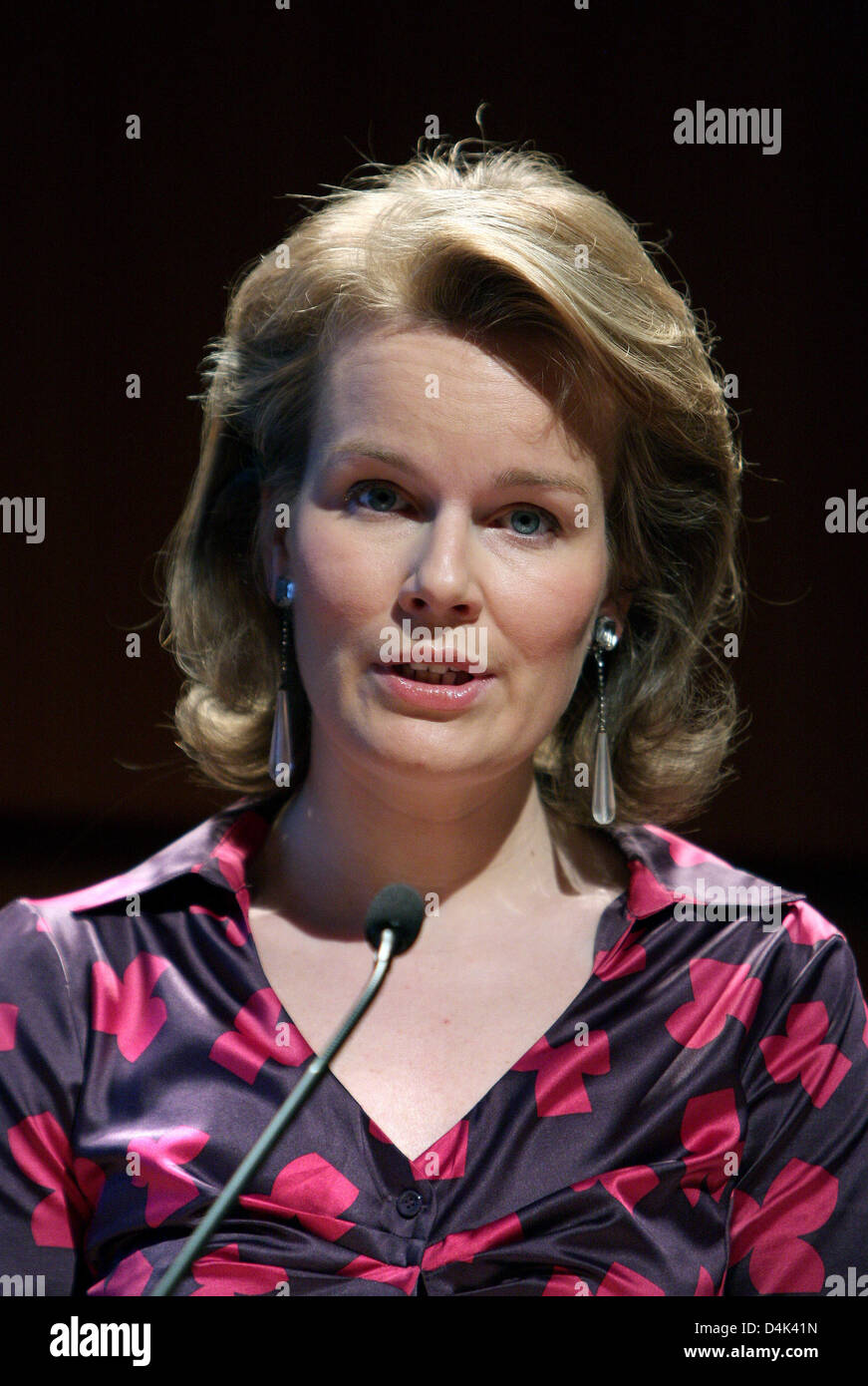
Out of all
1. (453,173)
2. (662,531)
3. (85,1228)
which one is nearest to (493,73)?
(453,173)

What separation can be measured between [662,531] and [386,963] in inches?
27.6

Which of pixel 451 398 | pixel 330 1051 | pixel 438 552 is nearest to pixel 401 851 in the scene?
pixel 438 552

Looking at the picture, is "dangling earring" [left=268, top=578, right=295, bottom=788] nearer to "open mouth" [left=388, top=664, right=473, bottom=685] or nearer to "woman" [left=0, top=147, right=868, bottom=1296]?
"woman" [left=0, top=147, right=868, bottom=1296]

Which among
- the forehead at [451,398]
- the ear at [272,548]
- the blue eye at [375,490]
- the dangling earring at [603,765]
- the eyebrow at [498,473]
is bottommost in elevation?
the dangling earring at [603,765]

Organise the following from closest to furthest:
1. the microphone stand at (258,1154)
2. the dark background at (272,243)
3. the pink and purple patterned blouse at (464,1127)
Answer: the microphone stand at (258,1154)
the pink and purple patterned blouse at (464,1127)
the dark background at (272,243)

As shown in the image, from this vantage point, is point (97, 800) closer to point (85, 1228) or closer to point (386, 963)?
point (85, 1228)

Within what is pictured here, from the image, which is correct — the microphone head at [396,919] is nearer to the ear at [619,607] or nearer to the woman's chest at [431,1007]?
the woman's chest at [431,1007]

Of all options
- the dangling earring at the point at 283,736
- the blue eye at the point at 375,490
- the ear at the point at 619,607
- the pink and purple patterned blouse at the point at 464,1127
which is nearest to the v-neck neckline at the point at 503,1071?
the pink and purple patterned blouse at the point at 464,1127

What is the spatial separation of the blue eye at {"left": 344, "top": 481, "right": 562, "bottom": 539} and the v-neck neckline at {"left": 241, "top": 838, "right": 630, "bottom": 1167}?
346mm

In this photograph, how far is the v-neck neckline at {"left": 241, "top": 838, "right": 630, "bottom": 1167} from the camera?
126 cm

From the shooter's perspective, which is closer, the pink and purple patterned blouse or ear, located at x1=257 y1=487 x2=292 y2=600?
the pink and purple patterned blouse

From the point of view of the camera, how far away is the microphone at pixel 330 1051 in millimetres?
815

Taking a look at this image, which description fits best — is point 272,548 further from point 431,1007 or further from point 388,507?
point 431,1007

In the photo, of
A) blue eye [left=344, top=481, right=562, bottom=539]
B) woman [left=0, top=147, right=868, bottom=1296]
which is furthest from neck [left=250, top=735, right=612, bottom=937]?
blue eye [left=344, top=481, right=562, bottom=539]
